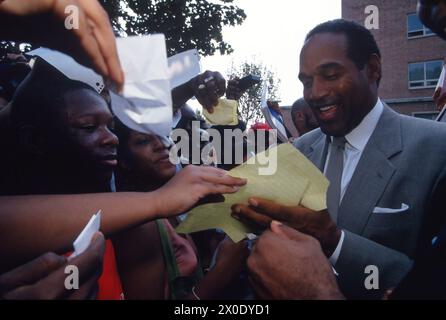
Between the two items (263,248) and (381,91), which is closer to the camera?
(263,248)

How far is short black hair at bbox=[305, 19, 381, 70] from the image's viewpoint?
82.6 inches

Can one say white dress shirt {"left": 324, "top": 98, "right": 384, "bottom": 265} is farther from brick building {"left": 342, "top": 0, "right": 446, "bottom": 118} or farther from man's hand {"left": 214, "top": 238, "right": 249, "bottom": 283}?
brick building {"left": 342, "top": 0, "right": 446, "bottom": 118}

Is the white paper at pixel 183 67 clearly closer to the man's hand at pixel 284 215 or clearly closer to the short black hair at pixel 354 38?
the man's hand at pixel 284 215

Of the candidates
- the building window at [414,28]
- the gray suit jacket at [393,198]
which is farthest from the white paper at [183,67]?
the building window at [414,28]

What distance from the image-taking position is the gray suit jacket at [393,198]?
1476mm

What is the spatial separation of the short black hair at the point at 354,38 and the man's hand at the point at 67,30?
1564 millimetres

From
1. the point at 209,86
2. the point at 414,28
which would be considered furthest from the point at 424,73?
the point at 209,86

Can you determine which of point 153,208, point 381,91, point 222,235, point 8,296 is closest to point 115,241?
point 153,208

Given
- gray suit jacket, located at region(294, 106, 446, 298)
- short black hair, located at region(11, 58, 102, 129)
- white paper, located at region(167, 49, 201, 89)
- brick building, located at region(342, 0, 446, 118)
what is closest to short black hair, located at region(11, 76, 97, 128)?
short black hair, located at region(11, 58, 102, 129)

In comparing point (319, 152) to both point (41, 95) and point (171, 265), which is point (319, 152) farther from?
point (41, 95)

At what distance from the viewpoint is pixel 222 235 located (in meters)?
2.69
